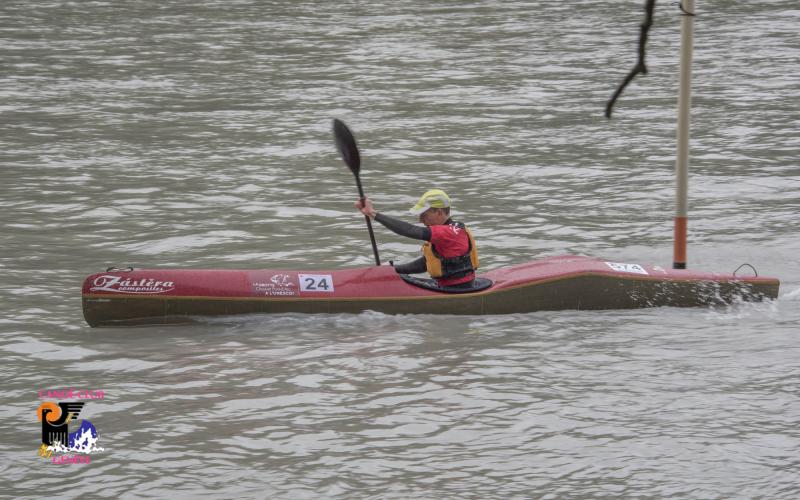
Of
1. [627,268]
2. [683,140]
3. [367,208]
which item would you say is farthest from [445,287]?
[683,140]

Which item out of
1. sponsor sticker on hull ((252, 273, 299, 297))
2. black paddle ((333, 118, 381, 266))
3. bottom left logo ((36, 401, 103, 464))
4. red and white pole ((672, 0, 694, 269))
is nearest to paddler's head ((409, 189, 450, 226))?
black paddle ((333, 118, 381, 266))

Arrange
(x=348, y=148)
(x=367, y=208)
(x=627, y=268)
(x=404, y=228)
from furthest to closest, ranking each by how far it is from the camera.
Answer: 1. (x=348, y=148)
2. (x=627, y=268)
3. (x=367, y=208)
4. (x=404, y=228)

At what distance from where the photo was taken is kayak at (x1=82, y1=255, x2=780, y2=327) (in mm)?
10656

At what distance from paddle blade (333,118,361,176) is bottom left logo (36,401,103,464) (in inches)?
135

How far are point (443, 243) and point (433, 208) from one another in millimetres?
290

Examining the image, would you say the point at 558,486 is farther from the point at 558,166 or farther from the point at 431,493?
the point at 558,166

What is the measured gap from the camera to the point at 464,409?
8.91 m

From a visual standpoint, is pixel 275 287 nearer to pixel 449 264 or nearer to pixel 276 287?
pixel 276 287

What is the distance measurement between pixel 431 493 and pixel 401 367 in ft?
7.37

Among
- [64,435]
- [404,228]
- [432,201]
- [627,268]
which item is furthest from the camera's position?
[627,268]

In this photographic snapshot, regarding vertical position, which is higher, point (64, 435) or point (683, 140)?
point (683, 140)

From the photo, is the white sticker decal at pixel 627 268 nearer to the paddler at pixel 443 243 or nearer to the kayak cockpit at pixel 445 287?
the kayak cockpit at pixel 445 287

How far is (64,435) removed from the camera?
8516mm

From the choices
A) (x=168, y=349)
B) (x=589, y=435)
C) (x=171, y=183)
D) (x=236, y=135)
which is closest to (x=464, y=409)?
(x=589, y=435)
